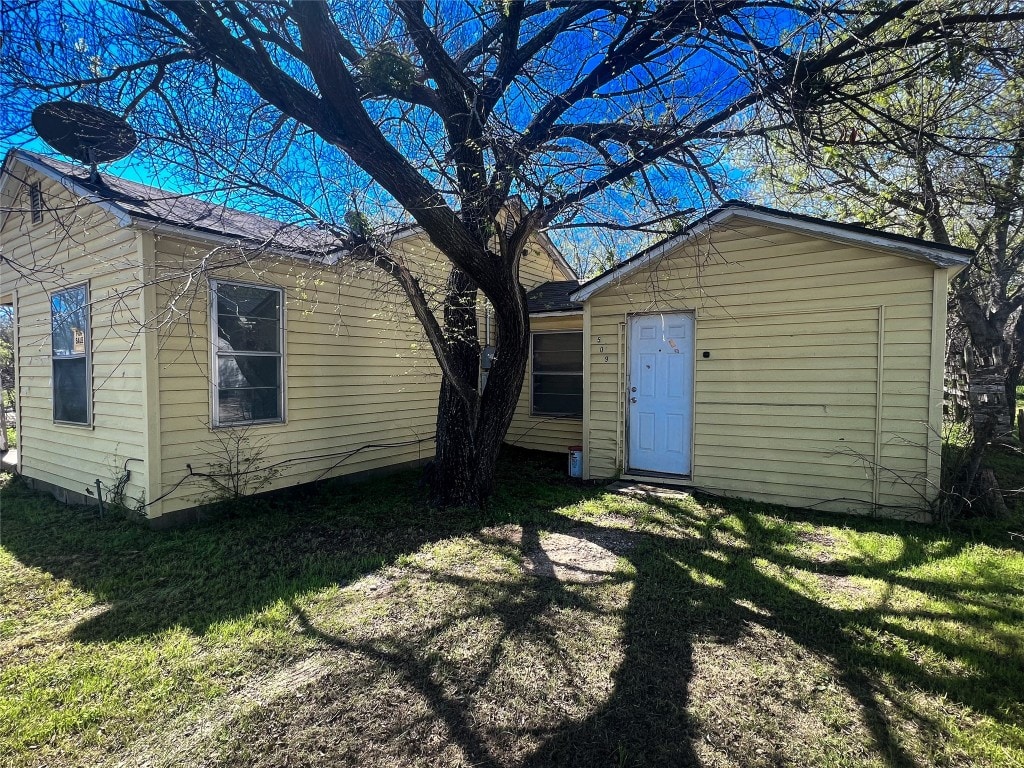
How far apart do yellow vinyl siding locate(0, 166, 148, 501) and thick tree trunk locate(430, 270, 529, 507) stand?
3.01 meters

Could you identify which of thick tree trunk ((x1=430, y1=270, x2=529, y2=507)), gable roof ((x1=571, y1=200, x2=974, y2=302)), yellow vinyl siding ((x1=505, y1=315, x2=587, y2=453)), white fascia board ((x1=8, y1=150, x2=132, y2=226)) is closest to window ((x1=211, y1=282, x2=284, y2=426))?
white fascia board ((x1=8, y1=150, x2=132, y2=226))

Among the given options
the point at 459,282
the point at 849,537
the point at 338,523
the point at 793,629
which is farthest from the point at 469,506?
the point at 849,537

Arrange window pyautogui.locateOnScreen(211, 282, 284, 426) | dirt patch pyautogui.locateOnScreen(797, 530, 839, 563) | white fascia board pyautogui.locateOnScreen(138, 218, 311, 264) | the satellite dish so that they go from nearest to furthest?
the satellite dish, dirt patch pyautogui.locateOnScreen(797, 530, 839, 563), white fascia board pyautogui.locateOnScreen(138, 218, 311, 264), window pyautogui.locateOnScreen(211, 282, 284, 426)

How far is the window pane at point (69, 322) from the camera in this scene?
18.6ft

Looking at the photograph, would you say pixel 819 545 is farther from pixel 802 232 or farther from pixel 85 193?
pixel 85 193

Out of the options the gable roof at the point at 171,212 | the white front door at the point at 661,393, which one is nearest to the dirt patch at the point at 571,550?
the white front door at the point at 661,393

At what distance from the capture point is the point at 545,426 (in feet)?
29.5

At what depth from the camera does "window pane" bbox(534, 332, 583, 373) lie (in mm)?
8680

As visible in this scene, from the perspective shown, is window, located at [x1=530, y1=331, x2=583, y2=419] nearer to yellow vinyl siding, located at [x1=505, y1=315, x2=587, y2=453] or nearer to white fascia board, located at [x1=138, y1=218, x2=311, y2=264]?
yellow vinyl siding, located at [x1=505, y1=315, x2=587, y2=453]

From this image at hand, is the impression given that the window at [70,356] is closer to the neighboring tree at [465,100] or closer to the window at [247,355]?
the window at [247,355]

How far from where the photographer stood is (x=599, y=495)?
6.26 metres

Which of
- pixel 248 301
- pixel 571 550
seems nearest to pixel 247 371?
pixel 248 301

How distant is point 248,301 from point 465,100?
11.1 feet

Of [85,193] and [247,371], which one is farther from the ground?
[85,193]
